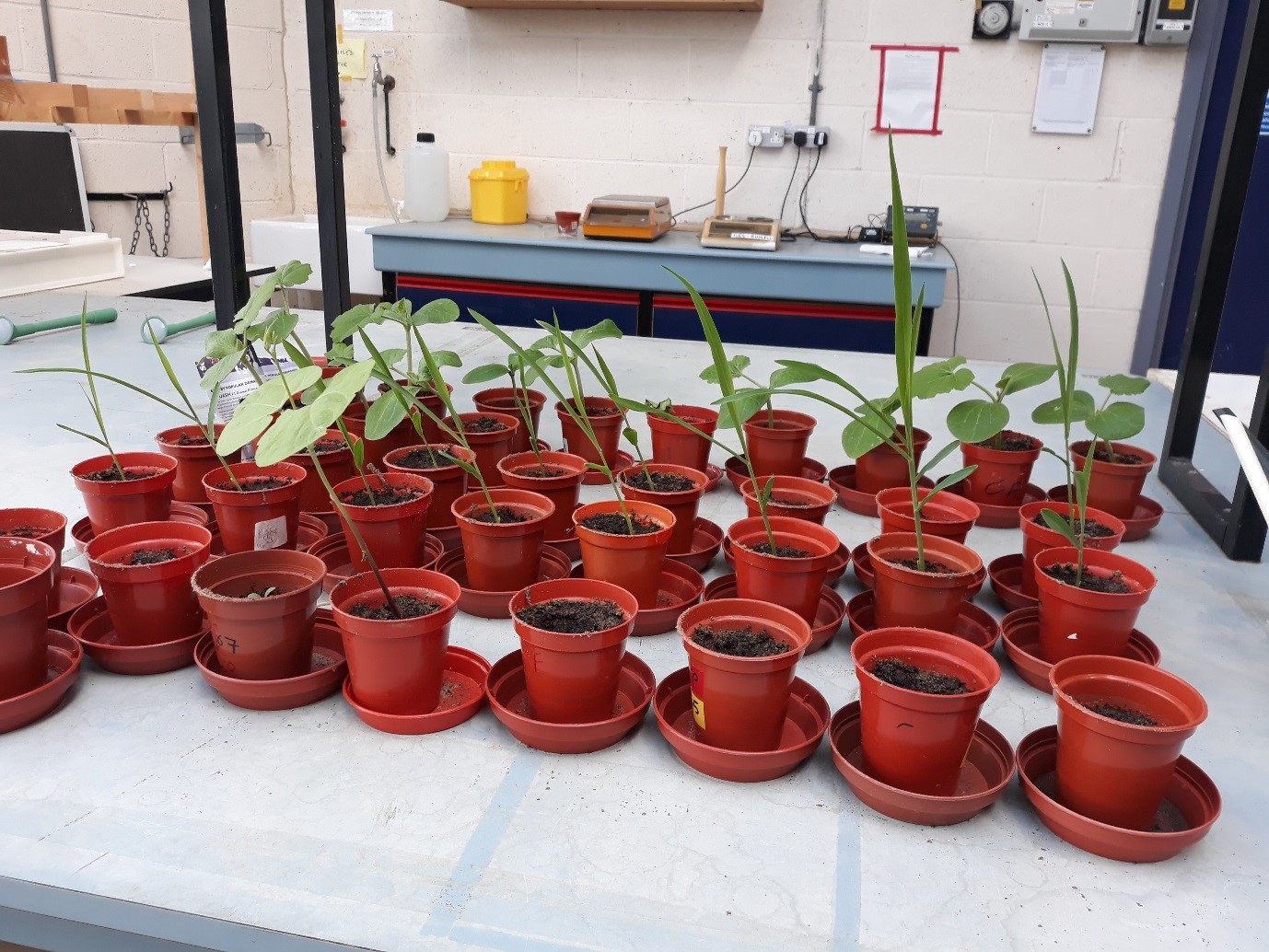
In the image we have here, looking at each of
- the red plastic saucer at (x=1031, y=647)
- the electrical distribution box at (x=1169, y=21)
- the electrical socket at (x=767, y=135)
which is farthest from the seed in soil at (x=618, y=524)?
the electrical distribution box at (x=1169, y=21)

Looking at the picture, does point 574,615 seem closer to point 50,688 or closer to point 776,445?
point 50,688

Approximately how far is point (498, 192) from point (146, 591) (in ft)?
11.4

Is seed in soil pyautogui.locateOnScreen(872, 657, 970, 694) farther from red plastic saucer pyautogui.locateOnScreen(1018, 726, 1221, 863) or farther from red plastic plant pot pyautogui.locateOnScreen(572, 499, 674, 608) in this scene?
red plastic plant pot pyautogui.locateOnScreen(572, 499, 674, 608)

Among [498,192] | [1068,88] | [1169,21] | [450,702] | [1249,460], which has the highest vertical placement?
[1169,21]

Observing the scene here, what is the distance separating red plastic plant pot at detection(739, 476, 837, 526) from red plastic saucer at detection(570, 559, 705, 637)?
15 centimetres

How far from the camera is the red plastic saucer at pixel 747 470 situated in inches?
66.6

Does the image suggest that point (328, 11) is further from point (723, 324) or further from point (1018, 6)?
point (1018, 6)

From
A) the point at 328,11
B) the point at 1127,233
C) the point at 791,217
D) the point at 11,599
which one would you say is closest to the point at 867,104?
the point at 791,217

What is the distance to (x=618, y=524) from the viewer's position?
125 cm

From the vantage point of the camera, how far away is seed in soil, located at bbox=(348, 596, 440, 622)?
1.02 m

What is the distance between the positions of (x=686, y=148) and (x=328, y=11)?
101 inches

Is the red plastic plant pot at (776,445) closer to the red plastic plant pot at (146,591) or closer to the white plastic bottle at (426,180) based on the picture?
the red plastic plant pot at (146,591)

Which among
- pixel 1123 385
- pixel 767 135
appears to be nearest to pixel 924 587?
pixel 1123 385

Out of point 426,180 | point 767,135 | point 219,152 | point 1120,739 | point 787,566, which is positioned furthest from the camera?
point 426,180
